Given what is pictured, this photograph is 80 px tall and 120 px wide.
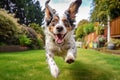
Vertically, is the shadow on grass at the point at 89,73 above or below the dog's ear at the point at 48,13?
below

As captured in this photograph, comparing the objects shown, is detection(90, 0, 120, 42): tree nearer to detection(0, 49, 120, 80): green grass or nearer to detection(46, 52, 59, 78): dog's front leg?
detection(0, 49, 120, 80): green grass

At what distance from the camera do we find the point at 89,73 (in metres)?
7.81

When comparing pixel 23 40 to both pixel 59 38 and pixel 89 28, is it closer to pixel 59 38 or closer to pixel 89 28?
pixel 89 28

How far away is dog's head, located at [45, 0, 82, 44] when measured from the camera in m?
6.30

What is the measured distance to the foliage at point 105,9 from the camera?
2078 centimetres

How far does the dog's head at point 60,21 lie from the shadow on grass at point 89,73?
1.09 metres

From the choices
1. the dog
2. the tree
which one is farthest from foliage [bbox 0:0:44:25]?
the dog

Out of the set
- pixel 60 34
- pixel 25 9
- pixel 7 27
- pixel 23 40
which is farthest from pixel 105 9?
pixel 60 34

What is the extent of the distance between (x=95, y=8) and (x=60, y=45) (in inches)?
685

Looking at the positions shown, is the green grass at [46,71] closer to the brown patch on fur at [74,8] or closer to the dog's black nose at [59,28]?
the dog's black nose at [59,28]

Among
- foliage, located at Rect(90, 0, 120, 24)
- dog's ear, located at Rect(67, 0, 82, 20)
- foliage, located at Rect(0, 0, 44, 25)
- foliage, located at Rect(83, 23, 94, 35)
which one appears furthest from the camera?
foliage, located at Rect(83, 23, 94, 35)

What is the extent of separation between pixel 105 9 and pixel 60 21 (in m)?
16.3

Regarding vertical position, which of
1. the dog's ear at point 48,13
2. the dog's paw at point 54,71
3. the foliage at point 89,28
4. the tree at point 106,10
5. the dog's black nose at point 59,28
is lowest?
the dog's paw at point 54,71

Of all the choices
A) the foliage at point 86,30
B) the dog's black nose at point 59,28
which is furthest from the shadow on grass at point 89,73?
the foliage at point 86,30
